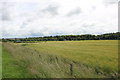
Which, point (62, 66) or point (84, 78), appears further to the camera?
point (62, 66)

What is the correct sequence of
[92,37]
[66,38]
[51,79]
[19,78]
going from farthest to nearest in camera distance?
1. [66,38]
2. [92,37]
3. [19,78]
4. [51,79]

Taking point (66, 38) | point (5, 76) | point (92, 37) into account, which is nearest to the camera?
point (5, 76)

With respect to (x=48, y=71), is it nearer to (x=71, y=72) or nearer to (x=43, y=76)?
(x=43, y=76)

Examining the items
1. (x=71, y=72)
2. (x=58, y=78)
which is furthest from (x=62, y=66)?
(x=58, y=78)

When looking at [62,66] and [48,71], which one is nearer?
[48,71]

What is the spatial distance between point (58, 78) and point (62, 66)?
3.56 meters

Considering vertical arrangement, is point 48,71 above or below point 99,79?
above

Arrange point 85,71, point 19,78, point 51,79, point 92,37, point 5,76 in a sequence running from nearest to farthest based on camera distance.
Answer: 1. point 51,79
2. point 19,78
3. point 5,76
4. point 85,71
5. point 92,37

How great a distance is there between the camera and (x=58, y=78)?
12.5 meters

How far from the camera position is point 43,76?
12695 millimetres

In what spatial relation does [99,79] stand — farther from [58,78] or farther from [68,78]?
[58,78]

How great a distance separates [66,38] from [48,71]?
16828 cm

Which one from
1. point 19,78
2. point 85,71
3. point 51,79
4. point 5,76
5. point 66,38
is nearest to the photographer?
point 51,79

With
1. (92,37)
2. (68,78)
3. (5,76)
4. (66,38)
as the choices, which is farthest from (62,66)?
(66,38)
